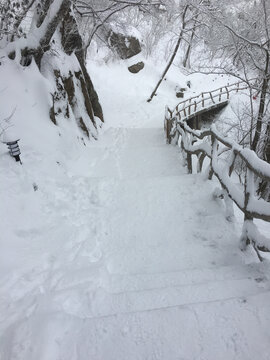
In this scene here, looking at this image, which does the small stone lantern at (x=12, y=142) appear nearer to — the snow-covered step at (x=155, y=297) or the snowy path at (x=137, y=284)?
the snowy path at (x=137, y=284)

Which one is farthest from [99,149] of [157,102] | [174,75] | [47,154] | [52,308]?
[174,75]

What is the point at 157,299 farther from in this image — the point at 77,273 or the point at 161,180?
the point at 161,180

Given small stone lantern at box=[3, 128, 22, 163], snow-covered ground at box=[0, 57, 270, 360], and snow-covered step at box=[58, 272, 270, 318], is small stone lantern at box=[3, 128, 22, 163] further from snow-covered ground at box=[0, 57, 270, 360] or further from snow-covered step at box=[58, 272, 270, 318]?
snow-covered step at box=[58, 272, 270, 318]

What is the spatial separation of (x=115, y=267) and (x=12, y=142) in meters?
2.80

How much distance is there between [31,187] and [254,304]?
12.5 feet

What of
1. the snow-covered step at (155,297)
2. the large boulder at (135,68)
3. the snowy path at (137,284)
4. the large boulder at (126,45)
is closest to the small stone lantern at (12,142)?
the snowy path at (137,284)

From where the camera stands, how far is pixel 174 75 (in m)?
23.3

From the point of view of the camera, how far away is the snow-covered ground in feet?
5.64

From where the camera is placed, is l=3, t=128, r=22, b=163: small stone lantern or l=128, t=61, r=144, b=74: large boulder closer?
l=3, t=128, r=22, b=163: small stone lantern

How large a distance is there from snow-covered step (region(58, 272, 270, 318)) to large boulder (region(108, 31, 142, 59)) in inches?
873

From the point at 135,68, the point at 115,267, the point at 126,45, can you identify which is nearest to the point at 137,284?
the point at 115,267

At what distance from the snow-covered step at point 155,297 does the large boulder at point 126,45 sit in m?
22.2

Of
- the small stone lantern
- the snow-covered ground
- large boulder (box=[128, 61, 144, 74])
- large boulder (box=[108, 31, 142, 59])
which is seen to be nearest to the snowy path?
the snow-covered ground

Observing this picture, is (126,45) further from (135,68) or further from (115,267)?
(115,267)
